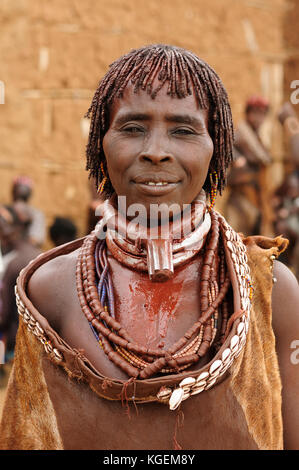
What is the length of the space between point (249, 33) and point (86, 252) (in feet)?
22.6

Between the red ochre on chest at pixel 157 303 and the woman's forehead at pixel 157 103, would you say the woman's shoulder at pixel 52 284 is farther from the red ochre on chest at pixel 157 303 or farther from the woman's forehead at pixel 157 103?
the woman's forehead at pixel 157 103

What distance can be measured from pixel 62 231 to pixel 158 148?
531 centimetres

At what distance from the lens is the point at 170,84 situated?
2006mm

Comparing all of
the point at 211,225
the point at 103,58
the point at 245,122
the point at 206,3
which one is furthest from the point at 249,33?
the point at 211,225

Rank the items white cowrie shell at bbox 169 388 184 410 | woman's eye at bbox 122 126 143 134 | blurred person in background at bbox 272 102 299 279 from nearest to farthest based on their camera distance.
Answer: white cowrie shell at bbox 169 388 184 410 < woman's eye at bbox 122 126 143 134 < blurred person in background at bbox 272 102 299 279

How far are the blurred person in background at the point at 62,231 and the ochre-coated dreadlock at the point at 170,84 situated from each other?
16.3ft

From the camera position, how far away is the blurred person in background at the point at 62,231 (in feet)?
23.5

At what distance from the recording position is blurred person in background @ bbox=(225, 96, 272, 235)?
24.5 feet

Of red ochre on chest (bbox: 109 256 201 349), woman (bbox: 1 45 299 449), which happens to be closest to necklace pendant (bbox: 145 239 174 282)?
woman (bbox: 1 45 299 449)

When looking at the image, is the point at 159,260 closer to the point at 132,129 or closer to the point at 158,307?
the point at 158,307

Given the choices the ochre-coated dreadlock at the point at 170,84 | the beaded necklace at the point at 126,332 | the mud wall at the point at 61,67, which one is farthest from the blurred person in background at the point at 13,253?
the ochre-coated dreadlock at the point at 170,84

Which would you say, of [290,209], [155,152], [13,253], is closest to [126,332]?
[155,152]

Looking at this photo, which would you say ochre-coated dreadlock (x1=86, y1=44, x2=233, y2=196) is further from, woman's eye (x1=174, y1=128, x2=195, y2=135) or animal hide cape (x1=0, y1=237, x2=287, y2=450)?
animal hide cape (x1=0, y1=237, x2=287, y2=450)

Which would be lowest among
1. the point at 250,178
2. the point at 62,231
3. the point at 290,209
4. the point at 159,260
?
the point at 62,231
